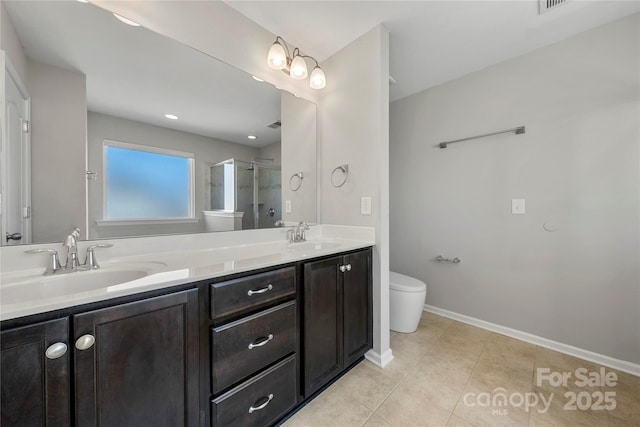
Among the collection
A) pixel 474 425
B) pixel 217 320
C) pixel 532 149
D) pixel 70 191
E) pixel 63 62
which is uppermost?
pixel 63 62

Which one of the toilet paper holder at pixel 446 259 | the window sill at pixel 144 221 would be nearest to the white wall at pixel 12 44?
the window sill at pixel 144 221

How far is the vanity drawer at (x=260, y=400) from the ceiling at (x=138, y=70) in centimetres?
136

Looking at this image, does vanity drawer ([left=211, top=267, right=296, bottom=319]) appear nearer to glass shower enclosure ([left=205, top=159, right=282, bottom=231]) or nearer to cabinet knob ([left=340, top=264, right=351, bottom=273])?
cabinet knob ([left=340, top=264, right=351, bottom=273])

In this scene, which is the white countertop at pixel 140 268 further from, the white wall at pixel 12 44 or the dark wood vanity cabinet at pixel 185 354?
the white wall at pixel 12 44

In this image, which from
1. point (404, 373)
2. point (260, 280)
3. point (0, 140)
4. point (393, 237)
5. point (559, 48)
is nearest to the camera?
point (0, 140)

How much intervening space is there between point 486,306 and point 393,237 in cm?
106

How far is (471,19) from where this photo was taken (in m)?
1.62

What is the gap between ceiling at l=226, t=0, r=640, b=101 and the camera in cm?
151

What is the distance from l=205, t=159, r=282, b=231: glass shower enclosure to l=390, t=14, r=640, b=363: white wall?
1.60 meters

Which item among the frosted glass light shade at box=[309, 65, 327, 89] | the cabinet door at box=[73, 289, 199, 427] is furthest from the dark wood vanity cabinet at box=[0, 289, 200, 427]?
the frosted glass light shade at box=[309, 65, 327, 89]

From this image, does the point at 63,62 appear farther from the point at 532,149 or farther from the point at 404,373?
the point at 532,149

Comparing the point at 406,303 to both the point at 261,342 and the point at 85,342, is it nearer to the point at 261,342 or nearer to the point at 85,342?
the point at 261,342

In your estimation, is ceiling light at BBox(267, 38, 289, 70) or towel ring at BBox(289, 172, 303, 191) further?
towel ring at BBox(289, 172, 303, 191)

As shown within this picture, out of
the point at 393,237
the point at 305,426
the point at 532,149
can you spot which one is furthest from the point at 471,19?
the point at 305,426
